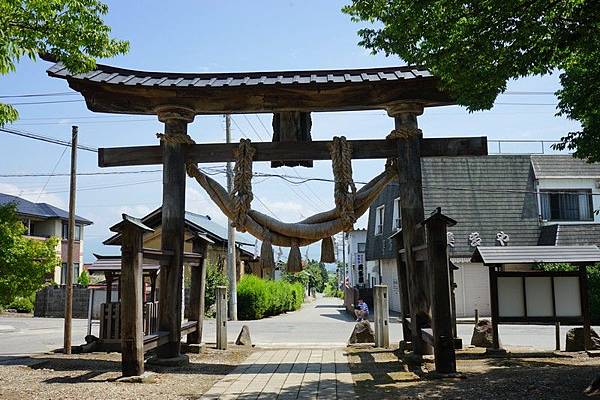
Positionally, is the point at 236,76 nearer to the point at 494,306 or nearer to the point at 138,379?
the point at 138,379

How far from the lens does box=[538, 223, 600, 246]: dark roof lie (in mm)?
26984

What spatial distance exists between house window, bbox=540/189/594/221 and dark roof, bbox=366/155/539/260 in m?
0.65

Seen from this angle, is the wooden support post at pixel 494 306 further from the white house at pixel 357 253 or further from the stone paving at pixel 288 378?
the white house at pixel 357 253

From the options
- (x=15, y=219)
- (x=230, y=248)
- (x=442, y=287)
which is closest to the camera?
(x=442, y=287)

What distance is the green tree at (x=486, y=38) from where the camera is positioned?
7.19 meters

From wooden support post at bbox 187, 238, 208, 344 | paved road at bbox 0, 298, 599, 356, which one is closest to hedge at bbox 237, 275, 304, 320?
paved road at bbox 0, 298, 599, 356

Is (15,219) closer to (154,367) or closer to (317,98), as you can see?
(154,367)

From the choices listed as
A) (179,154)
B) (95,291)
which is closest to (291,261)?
(179,154)

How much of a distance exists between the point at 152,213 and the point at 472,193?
55.8 feet

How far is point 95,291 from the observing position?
51.7 feet

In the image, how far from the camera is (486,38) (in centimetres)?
740

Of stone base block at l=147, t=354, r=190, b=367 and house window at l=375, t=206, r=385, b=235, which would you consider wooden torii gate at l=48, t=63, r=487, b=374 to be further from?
house window at l=375, t=206, r=385, b=235

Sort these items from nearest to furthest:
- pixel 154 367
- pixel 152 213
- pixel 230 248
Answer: pixel 154 367, pixel 230 248, pixel 152 213

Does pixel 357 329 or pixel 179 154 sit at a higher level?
pixel 179 154
